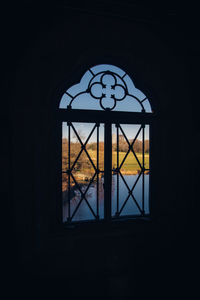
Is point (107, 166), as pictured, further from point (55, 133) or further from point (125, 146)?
point (55, 133)

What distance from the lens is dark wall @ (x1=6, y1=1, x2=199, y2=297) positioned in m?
1.32

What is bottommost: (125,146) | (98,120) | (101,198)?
(101,198)

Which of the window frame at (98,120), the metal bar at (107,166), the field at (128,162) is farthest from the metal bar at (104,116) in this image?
the field at (128,162)

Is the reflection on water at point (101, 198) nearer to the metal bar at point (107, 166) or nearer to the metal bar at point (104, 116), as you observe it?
the metal bar at point (107, 166)

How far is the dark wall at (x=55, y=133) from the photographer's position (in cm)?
132

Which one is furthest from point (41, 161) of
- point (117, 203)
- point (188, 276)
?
point (188, 276)

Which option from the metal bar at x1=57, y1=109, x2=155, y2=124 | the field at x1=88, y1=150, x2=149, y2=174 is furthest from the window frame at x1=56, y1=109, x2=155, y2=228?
the field at x1=88, y1=150, x2=149, y2=174

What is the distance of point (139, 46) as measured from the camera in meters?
1.54

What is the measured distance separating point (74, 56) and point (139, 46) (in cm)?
64

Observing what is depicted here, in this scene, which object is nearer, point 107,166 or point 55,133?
point 55,133

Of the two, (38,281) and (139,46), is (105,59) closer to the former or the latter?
(139,46)

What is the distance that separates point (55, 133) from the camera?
4.81ft

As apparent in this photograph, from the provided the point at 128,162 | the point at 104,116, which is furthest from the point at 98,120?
the point at 128,162

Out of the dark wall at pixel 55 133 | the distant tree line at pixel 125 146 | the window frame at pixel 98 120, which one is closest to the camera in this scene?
the dark wall at pixel 55 133
